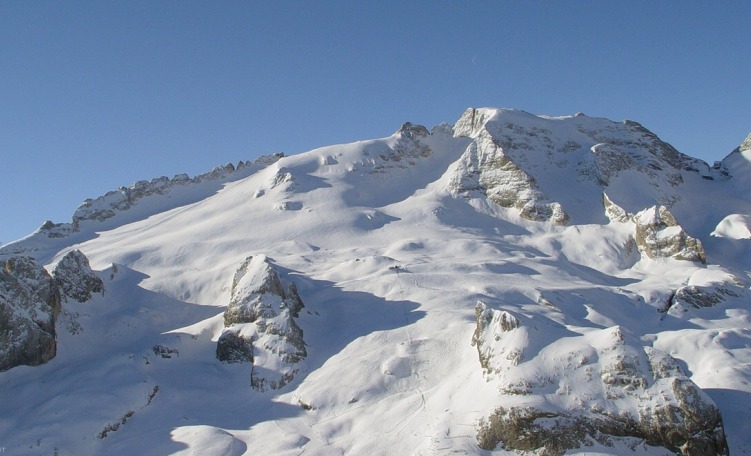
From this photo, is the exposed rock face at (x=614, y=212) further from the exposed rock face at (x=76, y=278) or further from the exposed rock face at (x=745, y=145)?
the exposed rock face at (x=76, y=278)

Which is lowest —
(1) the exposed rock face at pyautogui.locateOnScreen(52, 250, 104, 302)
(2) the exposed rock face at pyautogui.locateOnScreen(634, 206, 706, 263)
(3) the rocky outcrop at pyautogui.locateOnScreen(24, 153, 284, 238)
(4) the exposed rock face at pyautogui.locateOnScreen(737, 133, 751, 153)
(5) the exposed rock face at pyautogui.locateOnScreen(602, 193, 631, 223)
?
(2) the exposed rock face at pyautogui.locateOnScreen(634, 206, 706, 263)

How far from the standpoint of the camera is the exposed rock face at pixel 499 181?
2667 inches

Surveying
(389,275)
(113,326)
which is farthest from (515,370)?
(113,326)

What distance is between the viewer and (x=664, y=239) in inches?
2234

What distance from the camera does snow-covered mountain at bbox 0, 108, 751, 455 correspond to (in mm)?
25016

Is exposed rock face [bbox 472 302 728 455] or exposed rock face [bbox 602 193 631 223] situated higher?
exposed rock face [bbox 602 193 631 223]

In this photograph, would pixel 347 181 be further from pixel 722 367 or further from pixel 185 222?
pixel 722 367

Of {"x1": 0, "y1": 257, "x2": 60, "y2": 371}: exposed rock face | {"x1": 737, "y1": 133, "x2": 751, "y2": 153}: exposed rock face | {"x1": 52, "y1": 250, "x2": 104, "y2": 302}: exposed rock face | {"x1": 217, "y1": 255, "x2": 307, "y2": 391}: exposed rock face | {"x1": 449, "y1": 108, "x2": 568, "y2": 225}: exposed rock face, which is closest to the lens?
{"x1": 217, "y1": 255, "x2": 307, "y2": 391}: exposed rock face

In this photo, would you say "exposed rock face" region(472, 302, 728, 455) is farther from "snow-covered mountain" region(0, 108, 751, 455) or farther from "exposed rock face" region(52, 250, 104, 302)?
"exposed rock face" region(52, 250, 104, 302)

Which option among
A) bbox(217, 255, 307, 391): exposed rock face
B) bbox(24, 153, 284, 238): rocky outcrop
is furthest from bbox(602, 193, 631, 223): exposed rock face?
bbox(24, 153, 284, 238): rocky outcrop

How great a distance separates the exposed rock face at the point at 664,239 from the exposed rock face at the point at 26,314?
164 ft

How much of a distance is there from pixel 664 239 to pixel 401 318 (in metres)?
32.8

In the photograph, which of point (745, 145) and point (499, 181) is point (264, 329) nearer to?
point (499, 181)

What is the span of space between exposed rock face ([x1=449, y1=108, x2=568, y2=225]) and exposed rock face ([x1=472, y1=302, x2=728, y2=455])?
136 feet
